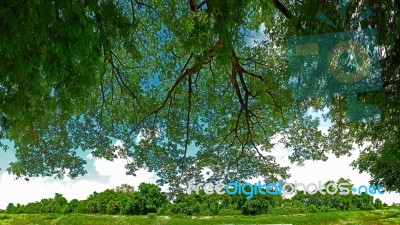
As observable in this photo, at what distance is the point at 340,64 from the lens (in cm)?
499

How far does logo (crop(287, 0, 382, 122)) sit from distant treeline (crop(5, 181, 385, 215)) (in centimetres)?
934

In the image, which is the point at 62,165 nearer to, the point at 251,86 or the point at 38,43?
the point at 251,86

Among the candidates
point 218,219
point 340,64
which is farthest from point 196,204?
point 340,64

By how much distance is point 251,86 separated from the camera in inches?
339

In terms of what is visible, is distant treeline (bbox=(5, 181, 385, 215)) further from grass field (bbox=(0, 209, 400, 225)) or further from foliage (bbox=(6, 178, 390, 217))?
grass field (bbox=(0, 209, 400, 225))

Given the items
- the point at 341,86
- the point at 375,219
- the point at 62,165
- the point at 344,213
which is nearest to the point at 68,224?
the point at 62,165

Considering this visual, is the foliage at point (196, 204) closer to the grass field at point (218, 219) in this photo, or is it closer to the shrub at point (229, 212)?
the shrub at point (229, 212)

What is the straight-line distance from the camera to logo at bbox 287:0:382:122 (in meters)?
4.78

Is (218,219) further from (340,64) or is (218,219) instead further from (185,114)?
(340,64)

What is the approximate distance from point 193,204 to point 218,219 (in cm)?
155

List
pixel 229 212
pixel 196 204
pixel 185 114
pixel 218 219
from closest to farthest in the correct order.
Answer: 1. pixel 185 114
2. pixel 218 219
3. pixel 229 212
4. pixel 196 204

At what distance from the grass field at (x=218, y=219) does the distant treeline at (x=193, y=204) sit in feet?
1.99

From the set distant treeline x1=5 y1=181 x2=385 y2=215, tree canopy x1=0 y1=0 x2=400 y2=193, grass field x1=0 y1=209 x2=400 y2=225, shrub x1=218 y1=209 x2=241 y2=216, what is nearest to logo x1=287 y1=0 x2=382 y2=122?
tree canopy x1=0 y1=0 x2=400 y2=193

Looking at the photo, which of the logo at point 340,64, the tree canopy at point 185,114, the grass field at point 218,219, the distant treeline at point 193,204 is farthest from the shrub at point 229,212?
the logo at point 340,64
